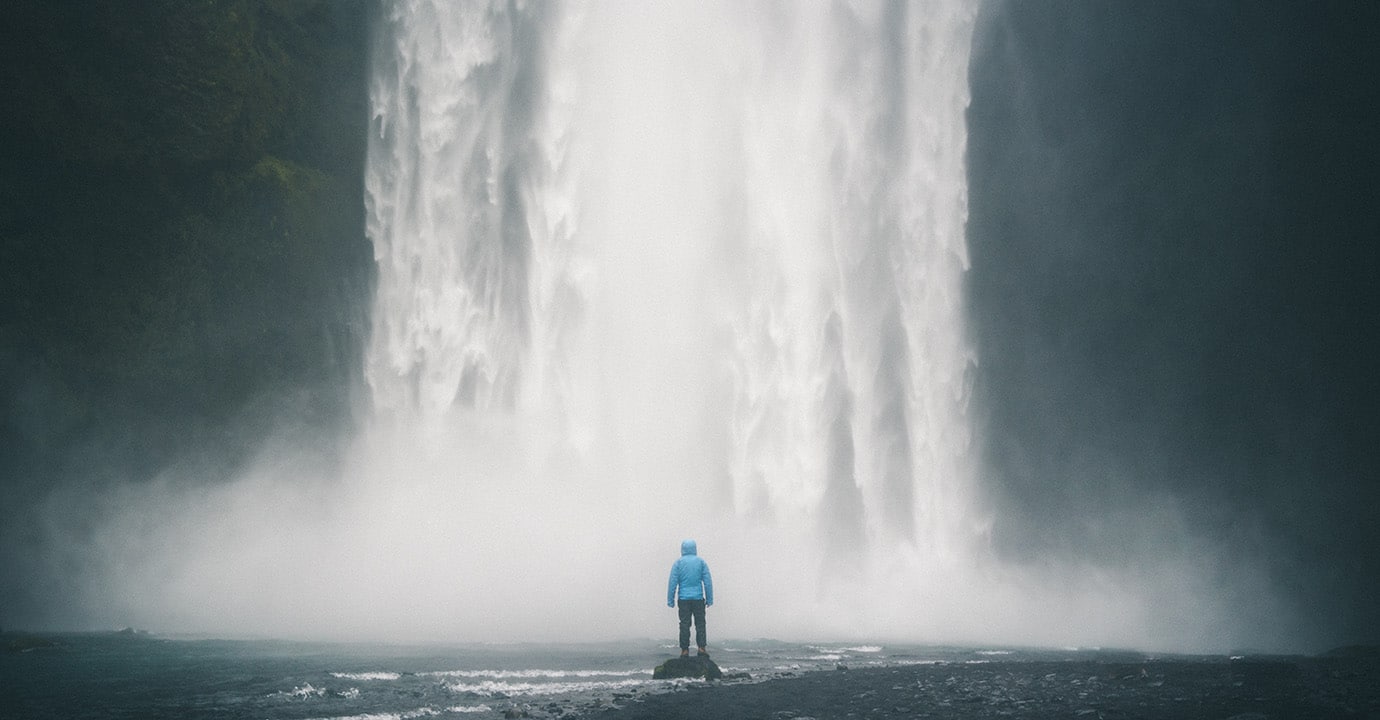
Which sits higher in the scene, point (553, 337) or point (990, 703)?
point (553, 337)

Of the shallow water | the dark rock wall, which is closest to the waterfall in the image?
the dark rock wall

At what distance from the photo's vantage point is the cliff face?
24750 millimetres

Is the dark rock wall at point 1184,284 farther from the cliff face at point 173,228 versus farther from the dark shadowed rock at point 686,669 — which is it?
the cliff face at point 173,228

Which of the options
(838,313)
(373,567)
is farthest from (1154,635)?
(373,567)

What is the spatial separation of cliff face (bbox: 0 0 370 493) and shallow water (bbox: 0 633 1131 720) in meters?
9.10

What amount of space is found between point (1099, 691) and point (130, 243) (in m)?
26.6

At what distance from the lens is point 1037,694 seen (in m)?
11.0

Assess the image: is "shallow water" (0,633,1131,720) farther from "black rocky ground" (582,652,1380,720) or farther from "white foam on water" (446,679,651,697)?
"black rocky ground" (582,652,1380,720)

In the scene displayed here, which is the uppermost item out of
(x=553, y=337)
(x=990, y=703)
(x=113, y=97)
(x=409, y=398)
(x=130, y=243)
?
(x=113, y=97)

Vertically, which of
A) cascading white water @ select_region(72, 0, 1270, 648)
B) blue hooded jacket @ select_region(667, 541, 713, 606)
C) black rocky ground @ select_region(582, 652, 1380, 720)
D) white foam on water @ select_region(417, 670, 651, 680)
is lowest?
black rocky ground @ select_region(582, 652, 1380, 720)

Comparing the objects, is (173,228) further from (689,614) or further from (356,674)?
(689,614)

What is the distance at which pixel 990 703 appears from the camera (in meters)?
10.3

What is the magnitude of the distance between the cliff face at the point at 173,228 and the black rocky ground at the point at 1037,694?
70.2ft

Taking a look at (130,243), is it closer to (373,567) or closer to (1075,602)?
(373,567)
